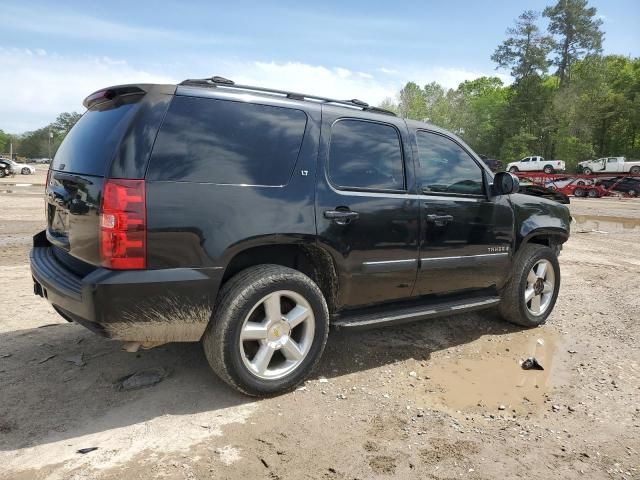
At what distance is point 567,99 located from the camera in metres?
54.6

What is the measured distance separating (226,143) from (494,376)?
2608 mm

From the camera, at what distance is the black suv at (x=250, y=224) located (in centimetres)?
271

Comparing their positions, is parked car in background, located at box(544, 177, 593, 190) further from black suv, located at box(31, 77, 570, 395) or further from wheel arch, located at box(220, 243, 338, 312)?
wheel arch, located at box(220, 243, 338, 312)

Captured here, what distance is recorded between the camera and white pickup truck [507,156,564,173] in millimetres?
44406

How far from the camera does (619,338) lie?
15.1ft

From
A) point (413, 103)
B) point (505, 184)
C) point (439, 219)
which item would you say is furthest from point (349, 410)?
point (413, 103)

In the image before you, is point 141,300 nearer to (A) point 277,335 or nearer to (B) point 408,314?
(A) point 277,335

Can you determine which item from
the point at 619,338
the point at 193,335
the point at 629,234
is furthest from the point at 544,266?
the point at 629,234

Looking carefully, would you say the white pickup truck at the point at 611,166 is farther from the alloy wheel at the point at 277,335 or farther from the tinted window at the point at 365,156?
the alloy wheel at the point at 277,335

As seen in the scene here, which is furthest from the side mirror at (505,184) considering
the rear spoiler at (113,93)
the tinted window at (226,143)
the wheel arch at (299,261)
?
the rear spoiler at (113,93)

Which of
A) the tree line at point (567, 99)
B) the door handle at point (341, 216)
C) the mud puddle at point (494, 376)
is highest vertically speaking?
the tree line at point (567, 99)

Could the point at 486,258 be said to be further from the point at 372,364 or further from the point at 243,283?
the point at 243,283

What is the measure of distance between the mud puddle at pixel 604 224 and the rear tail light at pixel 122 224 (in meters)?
12.9

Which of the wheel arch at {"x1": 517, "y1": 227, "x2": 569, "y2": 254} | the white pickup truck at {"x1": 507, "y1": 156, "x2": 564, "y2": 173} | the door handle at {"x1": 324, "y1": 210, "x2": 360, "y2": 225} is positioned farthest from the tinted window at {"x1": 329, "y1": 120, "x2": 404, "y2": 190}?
the white pickup truck at {"x1": 507, "y1": 156, "x2": 564, "y2": 173}
